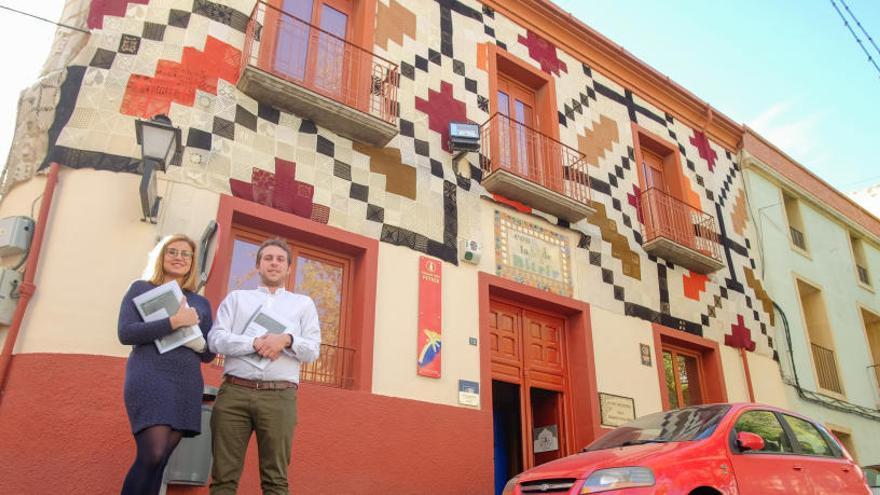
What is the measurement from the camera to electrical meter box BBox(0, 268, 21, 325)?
5.57 m

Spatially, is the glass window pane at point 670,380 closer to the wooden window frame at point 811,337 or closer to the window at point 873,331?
the wooden window frame at point 811,337

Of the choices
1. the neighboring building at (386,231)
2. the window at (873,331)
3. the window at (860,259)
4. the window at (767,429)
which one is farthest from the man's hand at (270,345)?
the window at (860,259)

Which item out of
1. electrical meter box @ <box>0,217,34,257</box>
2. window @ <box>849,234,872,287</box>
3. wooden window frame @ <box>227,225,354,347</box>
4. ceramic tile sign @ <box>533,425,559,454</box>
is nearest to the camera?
electrical meter box @ <box>0,217,34,257</box>

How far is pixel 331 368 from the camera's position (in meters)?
7.10

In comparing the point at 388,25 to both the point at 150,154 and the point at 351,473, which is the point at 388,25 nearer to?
the point at 150,154

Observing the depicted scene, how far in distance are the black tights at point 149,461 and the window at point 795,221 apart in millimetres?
14732

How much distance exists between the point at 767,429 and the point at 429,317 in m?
3.69

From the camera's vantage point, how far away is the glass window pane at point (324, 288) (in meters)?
7.31

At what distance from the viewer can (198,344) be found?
3.80m

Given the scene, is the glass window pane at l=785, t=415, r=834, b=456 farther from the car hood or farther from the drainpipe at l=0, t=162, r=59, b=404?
the drainpipe at l=0, t=162, r=59, b=404

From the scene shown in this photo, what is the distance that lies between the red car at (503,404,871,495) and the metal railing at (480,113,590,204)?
14.9 ft

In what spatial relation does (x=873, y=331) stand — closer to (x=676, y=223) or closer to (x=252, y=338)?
(x=676, y=223)

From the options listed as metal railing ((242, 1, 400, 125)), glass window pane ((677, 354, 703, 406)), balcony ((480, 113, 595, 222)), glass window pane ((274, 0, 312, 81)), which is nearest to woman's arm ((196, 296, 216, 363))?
metal railing ((242, 1, 400, 125))

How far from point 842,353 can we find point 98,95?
48.1 feet
